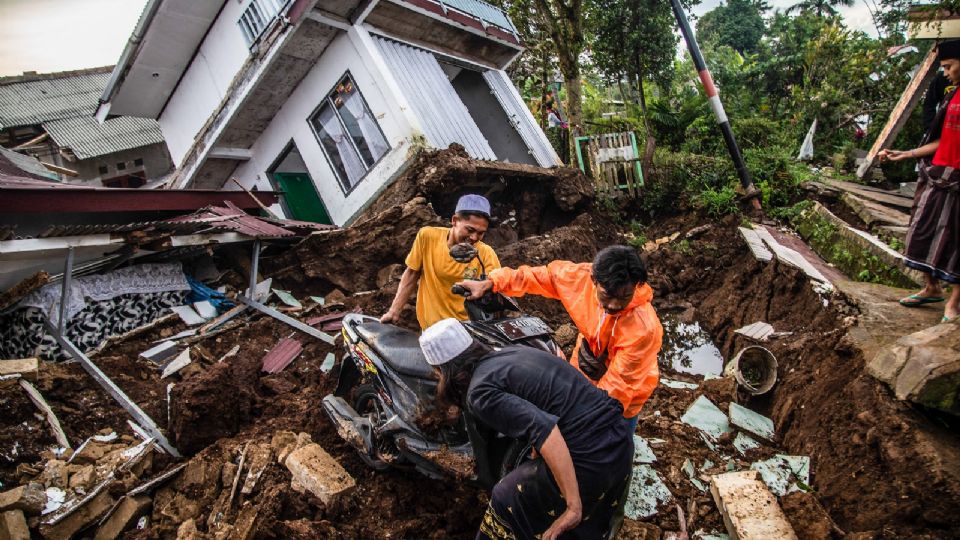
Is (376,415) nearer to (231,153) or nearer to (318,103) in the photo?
(318,103)

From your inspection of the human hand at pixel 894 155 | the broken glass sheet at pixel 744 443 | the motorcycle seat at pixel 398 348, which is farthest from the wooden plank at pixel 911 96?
the motorcycle seat at pixel 398 348

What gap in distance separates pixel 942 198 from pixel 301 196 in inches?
425

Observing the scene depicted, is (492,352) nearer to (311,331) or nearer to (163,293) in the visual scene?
(311,331)

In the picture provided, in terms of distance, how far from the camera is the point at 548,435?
1987 mm

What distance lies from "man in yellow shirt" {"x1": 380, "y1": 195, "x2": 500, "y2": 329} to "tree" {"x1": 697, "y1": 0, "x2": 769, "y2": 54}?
40.2m

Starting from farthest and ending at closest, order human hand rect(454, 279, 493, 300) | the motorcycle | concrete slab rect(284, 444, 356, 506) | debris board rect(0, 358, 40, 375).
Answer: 1. debris board rect(0, 358, 40, 375)
2. human hand rect(454, 279, 493, 300)
3. concrete slab rect(284, 444, 356, 506)
4. the motorcycle

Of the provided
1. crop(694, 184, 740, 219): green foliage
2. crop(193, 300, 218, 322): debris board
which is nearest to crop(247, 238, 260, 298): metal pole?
crop(193, 300, 218, 322): debris board

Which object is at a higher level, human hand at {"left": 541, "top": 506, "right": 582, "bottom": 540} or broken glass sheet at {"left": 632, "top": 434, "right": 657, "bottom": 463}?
human hand at {"left": 541, "top": 506, "right": 582, "bottom": 540}

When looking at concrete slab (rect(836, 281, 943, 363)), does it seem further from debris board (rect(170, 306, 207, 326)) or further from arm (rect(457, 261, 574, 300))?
debris board (rect(170, 306, 207, 326))

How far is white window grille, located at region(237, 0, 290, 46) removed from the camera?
885 cm

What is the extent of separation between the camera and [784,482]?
343cm

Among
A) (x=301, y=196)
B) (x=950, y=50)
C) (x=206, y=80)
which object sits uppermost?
(x=206, y=80)

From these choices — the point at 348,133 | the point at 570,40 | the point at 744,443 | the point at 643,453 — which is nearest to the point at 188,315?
the point at 348,133

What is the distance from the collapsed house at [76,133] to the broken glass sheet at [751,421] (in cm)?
2131
